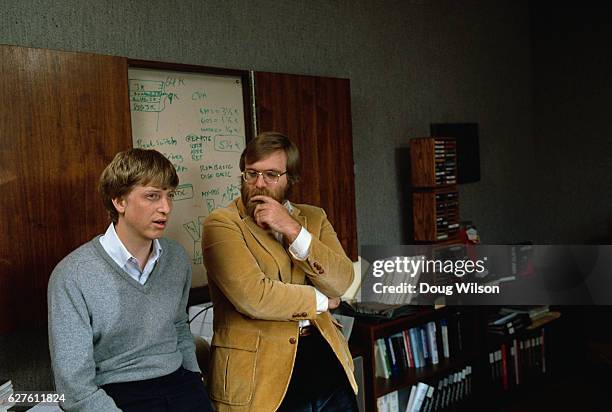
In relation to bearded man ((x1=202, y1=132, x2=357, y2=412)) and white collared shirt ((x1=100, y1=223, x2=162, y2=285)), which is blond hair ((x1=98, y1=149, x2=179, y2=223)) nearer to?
white collared shirt ((x1=100, y1=223, x2=162, y2=285))

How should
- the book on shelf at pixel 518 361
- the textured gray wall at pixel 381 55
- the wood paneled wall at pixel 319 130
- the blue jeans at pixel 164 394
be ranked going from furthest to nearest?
the book on shelf at pixel 518 361 < the wood paneled wall at pixel 319 130 < the textured gray wall at pixel 381 55 < the blue jeans at pixel 164 394

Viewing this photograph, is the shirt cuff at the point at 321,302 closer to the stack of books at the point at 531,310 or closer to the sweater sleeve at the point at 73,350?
the sweater sleeve at the point at 73,350

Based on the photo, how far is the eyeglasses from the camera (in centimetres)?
208

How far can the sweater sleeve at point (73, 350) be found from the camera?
1.62m

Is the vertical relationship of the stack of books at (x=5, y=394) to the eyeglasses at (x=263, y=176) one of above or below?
below

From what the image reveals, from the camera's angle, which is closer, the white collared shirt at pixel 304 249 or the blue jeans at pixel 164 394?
the blue jeans at pixel 164 394

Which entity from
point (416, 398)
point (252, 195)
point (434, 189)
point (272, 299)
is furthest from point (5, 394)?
point (434, 189)

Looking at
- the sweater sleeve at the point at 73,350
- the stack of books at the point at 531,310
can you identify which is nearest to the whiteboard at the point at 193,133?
the sweater sleeve at the point at 73,350

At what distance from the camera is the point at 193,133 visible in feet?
9.39

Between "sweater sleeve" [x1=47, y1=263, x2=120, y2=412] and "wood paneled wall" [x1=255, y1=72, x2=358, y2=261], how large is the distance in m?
1.62

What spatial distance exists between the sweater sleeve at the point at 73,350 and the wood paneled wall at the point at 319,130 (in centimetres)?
162

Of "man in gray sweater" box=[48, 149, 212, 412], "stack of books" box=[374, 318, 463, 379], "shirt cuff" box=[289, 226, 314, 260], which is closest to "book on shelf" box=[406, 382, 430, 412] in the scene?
"stack of books" box=[374, 318, 463, 379]

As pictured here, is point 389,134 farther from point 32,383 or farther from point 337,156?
Result: point 32,383

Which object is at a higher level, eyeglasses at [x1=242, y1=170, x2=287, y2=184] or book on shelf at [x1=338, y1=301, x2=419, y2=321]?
eyeglasses at [x1=242, y1=170, x2=287, y2=184]
